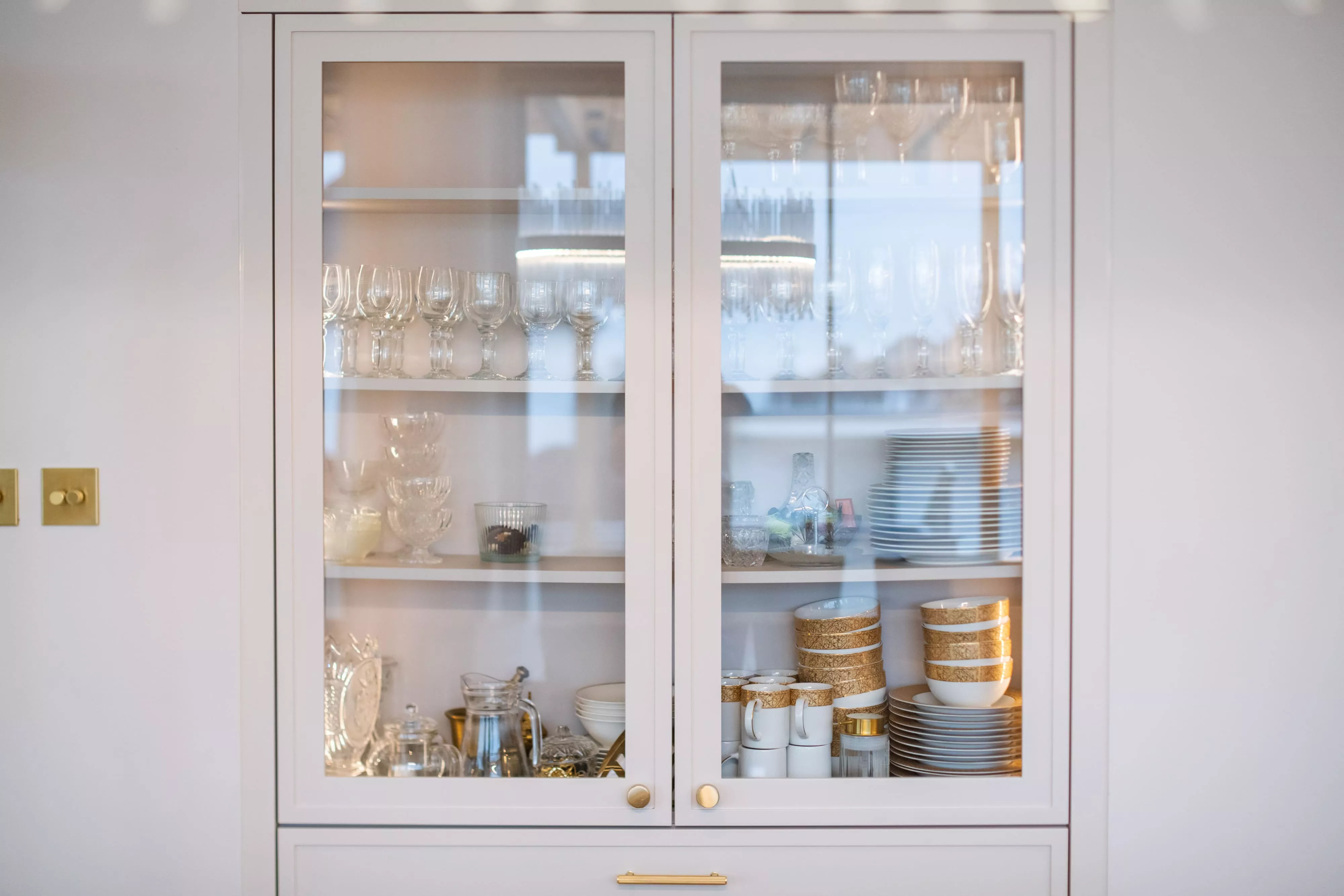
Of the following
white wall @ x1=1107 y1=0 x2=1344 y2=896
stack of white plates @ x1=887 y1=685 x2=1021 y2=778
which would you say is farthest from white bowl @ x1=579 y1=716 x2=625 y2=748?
white wall @ x1=1107 y1=0 x2=1344 y2=896

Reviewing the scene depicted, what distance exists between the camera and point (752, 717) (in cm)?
144

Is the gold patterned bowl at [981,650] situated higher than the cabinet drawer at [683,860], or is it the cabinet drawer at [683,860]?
the gold patterned bowl at [981,650]

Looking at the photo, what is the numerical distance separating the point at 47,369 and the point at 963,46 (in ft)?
4.97

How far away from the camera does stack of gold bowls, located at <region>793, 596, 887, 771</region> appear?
1.47 metres

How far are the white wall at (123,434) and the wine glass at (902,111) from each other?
3.35ft

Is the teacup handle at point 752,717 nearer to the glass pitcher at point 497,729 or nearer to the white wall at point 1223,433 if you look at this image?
the glass pitcher at point 497,729

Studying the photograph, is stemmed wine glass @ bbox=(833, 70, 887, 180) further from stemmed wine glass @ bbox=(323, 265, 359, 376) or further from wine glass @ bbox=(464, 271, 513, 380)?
stemmed wine glass @ bbox=(323, 265, 359, 376)

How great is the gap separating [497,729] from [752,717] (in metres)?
0.41

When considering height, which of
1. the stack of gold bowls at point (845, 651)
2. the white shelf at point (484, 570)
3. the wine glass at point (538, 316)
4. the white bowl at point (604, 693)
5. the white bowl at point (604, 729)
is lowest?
the white bowl at point (604, 729)

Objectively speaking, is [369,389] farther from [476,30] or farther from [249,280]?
[476,30]

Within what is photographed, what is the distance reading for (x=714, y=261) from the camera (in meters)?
1.42

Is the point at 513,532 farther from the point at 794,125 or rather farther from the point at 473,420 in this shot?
the point at 794,125

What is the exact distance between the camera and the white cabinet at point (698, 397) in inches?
56.0

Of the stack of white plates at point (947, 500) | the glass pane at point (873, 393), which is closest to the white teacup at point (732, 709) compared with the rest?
the glass pane at point (873, 393)
